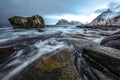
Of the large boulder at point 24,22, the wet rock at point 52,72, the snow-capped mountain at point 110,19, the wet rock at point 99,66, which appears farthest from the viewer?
the snow-capped mountain at point 110,19

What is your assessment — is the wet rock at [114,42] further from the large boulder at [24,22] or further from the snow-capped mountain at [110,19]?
the snow-capped mountain at [110,19]

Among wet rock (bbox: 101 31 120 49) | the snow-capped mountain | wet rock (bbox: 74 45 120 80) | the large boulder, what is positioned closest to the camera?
wet rock (bbox: 74 45 120 80)

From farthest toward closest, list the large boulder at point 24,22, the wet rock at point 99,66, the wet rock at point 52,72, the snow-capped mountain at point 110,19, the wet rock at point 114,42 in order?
the snow-capped mountain at point 110,19
the large boulder at point 24,22
the wet rock at point 114,42
the wet rock at point 99,66
the wet rock at point 52,72

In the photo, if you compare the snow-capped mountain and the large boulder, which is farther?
the snow-capped mountain

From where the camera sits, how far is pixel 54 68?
405 centimetres

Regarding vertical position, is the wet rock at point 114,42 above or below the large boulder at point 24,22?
above

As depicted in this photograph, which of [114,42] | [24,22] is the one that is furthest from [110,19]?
[114,42]

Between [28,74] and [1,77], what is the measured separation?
976 mm

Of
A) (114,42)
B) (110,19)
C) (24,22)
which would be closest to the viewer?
(114,42)

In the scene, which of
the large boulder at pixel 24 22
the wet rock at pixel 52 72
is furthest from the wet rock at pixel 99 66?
the large boulder at pixel 24 22

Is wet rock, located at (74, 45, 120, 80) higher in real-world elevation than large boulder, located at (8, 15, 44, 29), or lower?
higher

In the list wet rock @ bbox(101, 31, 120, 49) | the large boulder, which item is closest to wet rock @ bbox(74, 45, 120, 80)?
wet rock @ bbox(101, 31, 120, 49)

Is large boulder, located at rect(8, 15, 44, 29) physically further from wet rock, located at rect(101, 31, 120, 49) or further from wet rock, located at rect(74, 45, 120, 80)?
wet rock, located at rect(74, 45, 120, 80)

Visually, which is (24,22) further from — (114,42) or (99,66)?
(99,66)
